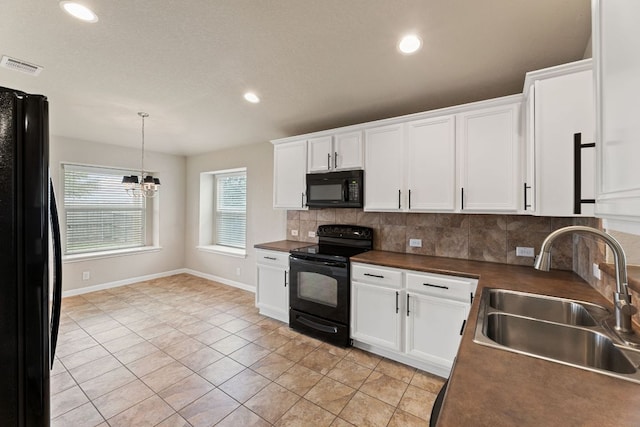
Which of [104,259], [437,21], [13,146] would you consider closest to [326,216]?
[437,21]

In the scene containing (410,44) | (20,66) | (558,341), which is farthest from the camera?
(20,66)

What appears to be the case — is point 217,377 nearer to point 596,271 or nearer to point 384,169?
point 384,169

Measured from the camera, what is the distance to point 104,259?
4547 mm

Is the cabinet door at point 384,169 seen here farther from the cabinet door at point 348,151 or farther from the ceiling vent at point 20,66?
the ceiling vent at point 20,66

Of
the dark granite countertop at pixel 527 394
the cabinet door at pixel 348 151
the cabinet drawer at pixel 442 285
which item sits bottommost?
the cabinet drawer at pixel 442 285

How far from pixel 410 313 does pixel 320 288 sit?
3.14 ft

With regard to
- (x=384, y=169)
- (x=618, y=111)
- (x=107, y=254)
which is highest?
(x=384, y=169)

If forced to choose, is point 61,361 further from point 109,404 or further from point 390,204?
point 390,204

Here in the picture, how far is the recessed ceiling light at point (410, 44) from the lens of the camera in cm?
176

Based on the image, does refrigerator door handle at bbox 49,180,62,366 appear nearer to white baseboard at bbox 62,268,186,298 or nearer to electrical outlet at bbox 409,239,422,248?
electrical outlet at bbox 409,239,422,248

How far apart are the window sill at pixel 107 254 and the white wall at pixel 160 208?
2.3 inches

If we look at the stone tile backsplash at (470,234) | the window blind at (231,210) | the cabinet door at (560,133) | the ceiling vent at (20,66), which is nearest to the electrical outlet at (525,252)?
the stone tile backsplash at (470,234)

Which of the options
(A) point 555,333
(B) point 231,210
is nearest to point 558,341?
(A) point 555,333

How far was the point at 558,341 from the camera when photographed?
1187 mm
